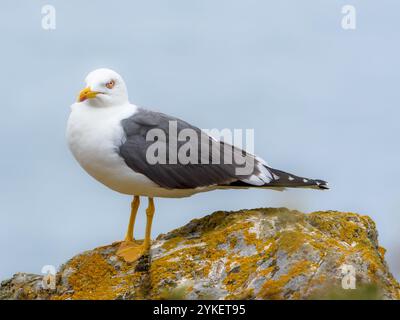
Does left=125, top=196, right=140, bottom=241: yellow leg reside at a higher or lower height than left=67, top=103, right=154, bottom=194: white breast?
lower

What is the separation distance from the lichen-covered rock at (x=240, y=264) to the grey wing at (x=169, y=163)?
57cm

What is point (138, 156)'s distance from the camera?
36.4ft

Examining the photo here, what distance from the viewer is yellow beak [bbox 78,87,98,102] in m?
11.4

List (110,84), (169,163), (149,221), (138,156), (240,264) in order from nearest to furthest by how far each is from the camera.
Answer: (240,264) → (138,156) → (169,163) → (149,221) → (110,84)

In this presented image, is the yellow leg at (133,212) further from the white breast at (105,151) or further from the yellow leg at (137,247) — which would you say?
the white breast at (105,151)

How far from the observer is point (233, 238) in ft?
33.2

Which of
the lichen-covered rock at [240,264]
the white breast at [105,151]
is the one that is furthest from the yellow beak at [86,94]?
the lichen-covered rock at [240,264]

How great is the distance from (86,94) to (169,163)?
1542 millimetres

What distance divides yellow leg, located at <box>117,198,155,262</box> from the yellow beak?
1.75m

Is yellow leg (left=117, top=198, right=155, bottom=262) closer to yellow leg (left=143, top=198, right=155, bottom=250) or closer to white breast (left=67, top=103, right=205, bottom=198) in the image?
yellow leg (left=143, top=198, right=155, bottom=250)

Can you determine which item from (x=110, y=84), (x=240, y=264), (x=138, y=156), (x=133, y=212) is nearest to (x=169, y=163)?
(x=138, y=156)

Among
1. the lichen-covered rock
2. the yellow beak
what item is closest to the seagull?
the yellow beak

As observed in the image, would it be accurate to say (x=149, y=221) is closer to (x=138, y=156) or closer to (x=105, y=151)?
(x=138, y=156)
